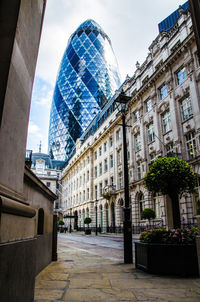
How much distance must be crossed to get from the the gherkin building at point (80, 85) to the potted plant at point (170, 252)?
10165cm

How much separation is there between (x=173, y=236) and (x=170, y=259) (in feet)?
1.77

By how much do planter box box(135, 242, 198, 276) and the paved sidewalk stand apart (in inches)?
9.7

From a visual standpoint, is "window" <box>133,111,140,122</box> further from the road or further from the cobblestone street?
the cobblestone street

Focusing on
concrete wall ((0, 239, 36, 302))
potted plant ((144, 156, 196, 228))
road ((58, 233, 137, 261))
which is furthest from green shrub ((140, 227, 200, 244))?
potted plant ((144, 156, 196, 228))

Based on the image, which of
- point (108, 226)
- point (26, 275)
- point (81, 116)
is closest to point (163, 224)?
point (108, 226)

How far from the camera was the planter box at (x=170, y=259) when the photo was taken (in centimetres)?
529

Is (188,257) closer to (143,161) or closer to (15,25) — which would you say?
(15,25)

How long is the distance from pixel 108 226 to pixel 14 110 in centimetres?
3982

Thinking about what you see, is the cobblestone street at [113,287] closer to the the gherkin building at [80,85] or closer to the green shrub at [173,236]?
the green shrub at [173,236]

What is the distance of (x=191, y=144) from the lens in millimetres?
22609

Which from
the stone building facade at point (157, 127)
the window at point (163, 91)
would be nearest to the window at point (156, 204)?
the stone building facade at point (157, 127)

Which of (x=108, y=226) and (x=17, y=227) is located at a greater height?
(x=17, y=227)

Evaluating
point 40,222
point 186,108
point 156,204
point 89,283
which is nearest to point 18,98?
point 89,283

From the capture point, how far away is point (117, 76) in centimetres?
12512
